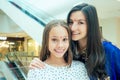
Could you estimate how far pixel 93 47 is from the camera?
1.78 m

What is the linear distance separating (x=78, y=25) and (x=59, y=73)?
33cm

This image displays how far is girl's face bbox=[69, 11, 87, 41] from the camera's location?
1.75 meters

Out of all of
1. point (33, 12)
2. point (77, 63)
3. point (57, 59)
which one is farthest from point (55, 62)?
point (33, 12)

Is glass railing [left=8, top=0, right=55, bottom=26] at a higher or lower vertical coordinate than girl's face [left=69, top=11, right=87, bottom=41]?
lower

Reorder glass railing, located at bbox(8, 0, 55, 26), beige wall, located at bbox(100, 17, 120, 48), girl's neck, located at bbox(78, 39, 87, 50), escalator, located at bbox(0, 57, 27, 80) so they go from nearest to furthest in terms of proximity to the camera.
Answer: girl's neck, located at bbox(78, 39, 87, 50)
glass railing, located at bbox(8, 0, 55, 26)
escalator, located at bbox(0, 57, 27, 80)
beige wall, located at bbox(100, 17, 120, 48)

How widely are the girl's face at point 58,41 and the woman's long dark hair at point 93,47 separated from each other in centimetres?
17

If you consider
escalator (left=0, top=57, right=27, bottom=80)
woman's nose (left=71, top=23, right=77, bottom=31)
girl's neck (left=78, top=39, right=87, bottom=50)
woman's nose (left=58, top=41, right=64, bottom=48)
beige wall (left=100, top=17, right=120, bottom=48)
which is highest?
woman's nose (left=71, top=23, right=77, bottom=31)

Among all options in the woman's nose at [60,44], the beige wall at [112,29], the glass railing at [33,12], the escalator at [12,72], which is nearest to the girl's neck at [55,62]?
Answer: the woman's nose at [60,44]

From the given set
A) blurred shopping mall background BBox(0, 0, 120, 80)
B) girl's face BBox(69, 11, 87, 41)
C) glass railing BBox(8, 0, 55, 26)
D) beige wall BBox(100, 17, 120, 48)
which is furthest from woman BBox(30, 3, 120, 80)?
beige wall BBox(100, 17, 120, 48)

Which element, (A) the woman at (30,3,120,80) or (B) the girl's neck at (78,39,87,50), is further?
(B) the girl's neck at (78,39,87,50)

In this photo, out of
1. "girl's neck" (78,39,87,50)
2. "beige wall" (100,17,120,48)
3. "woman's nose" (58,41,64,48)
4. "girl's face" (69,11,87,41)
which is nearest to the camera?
"woman's nose" (58,41,64,48)

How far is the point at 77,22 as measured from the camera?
1.77m

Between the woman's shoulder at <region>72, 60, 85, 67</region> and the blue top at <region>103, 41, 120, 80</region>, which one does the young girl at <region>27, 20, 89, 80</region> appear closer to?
the woman's shoulder at <region>72, 60, 85, 67</region>

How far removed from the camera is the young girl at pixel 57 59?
1.67 m
